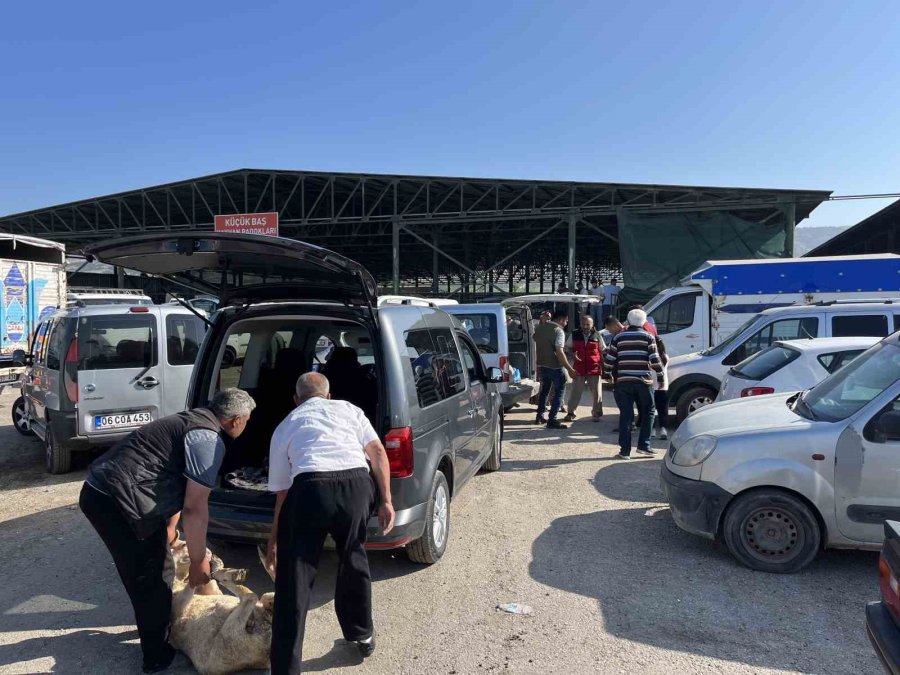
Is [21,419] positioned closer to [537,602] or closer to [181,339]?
[181,339]

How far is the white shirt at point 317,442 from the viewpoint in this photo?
2766 millimetres

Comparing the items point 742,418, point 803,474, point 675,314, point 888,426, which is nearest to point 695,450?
point 742,418

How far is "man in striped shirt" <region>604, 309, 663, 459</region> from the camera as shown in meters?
6.77

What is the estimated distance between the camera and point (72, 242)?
98.1 feet

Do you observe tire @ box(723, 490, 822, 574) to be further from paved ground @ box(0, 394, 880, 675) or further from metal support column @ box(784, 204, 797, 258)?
metal support column @ box(784, 204, 797, 258)

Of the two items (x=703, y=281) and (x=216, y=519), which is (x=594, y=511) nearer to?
(x=216, y=519)

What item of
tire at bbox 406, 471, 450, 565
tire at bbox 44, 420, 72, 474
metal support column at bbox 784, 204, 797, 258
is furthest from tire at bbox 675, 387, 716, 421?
metal support column at bbox 784, 204, 797, 258

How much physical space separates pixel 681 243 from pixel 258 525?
19.0 metres

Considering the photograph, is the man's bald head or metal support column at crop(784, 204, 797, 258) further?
metal support column at crop(784, 204, 797, 258)

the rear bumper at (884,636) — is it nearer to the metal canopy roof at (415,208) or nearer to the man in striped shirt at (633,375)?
the man in striped shirt at (633,375)

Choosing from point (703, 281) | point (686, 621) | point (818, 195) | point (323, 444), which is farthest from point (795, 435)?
point (818, 195)

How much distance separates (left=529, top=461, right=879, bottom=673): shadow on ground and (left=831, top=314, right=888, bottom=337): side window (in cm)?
533

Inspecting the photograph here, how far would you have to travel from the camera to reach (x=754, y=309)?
11602mm

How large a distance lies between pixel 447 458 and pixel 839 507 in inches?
103
